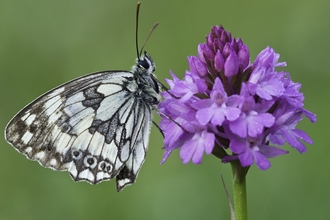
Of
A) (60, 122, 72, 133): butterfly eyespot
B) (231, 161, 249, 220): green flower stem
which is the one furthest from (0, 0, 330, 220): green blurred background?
(231, 161, 249, 220): green flower stem

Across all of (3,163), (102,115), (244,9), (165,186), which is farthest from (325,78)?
(3,163)

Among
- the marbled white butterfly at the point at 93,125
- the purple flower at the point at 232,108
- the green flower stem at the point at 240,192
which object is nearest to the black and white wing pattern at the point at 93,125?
the marbled white butterfly at the point at 93,125

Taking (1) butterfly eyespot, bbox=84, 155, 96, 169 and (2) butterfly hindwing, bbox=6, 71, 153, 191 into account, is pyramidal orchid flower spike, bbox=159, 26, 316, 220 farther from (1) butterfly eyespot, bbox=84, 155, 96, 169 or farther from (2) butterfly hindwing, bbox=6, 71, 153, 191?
(1) butterfly eyespot, bbox=84, 155, 96, 169

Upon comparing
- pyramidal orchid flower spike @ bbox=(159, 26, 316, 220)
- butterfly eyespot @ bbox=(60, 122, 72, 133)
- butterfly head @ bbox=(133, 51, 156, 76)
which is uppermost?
butterfly head @ bbox=(133, 51, 156, 76)

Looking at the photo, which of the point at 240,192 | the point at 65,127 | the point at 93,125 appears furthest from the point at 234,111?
the point at 65,127

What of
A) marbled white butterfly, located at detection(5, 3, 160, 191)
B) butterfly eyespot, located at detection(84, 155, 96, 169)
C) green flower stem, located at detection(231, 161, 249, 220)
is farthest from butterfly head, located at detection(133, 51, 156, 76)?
green flower stem, located at detection(231, 161, 249, 220)

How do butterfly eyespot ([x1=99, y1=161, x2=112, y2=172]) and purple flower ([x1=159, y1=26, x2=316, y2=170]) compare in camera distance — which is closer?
purple flower ([x1=159, y1=26, x2=316, y2=170])

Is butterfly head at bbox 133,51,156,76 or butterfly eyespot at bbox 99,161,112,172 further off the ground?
butterfly head at bbox 133,51,156,76

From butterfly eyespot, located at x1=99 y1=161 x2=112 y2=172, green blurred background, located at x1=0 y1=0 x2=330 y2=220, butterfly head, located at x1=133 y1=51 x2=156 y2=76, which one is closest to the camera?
butterfly eyespot, located at x1=99 y1=161 x2=112 y2=172

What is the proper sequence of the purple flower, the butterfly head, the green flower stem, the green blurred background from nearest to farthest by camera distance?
the purple flower < the green flower stem < the butterfly head < the green blurred background
